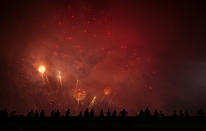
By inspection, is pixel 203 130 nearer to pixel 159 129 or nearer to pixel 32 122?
pixel 159 129

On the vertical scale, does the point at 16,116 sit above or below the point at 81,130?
above

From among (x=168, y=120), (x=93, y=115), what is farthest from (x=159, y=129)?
(x=93, y=115)

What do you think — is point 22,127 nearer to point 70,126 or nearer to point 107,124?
point 70,126

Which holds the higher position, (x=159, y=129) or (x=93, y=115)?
(x=93, y=115)

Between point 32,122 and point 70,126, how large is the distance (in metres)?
4.90

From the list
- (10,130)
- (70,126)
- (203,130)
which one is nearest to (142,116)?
(203,130)

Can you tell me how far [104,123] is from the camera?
2862 cm

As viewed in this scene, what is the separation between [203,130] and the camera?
2775 centimetres

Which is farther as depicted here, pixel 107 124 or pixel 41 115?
pixel 41 115

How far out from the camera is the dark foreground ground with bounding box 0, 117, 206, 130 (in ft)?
92.1

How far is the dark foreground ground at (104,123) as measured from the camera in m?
28.1

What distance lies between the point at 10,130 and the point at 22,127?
5.44 ft

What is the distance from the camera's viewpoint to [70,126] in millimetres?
28641

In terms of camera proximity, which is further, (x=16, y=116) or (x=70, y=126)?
(x=16, y=116)
